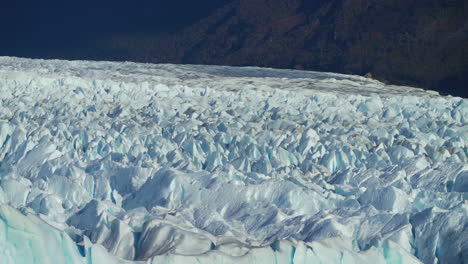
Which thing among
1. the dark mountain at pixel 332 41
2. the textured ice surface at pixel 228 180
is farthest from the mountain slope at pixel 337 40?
the textured ice surface at pixel 228 180

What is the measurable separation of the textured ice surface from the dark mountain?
31.0ft

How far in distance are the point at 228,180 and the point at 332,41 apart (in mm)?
17760

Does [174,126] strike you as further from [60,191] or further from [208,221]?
[208,221]

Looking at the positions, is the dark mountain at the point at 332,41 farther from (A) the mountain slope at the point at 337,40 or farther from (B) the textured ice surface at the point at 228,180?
(B) the textured ice surface at the point at 228,180

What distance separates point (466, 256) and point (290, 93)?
23.7ft

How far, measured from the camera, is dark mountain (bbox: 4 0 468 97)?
1877cm

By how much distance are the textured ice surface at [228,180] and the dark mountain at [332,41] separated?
946 centimetres

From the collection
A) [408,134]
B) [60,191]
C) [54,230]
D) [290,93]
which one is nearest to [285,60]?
[290,93]

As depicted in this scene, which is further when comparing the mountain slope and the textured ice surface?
the mountain slope

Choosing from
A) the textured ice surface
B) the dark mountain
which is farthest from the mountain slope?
the textured ice surface

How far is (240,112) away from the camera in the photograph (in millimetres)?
8719

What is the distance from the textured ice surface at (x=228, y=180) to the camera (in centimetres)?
318

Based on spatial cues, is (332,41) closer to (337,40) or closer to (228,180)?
(337,40)

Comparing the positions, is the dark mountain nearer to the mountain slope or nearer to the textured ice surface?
the mountain slope
